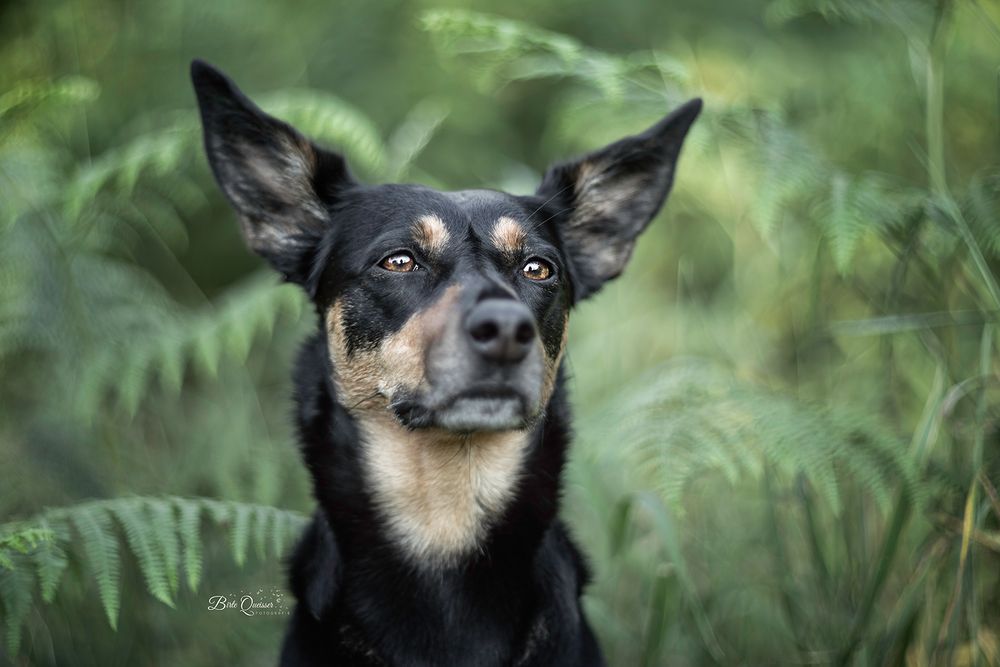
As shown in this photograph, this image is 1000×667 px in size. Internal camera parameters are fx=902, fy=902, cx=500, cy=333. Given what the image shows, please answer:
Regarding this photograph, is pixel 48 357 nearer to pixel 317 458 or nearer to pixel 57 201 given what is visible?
pixel 57 201

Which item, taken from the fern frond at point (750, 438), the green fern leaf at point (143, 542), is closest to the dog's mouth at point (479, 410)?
the fern frond at point (750, 438)

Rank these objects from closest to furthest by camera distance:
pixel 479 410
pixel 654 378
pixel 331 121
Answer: pixel 479 410
pixel 331 121
pixel 654 378

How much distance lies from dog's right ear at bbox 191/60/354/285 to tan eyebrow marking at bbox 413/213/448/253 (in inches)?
19.9

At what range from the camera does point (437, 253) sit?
3.02 metres

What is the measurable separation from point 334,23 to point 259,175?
471cm

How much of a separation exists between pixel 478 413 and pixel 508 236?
0.72m

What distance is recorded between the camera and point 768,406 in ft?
11.9

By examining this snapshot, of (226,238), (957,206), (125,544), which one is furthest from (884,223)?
(226,238)

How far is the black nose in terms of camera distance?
2568 millimetres

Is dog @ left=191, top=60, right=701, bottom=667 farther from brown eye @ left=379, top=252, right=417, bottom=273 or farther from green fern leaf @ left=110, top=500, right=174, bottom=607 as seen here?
green fern leaf @ left=110, top=500, right=174, bottom=607

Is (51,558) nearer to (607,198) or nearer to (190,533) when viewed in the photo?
(190,533)

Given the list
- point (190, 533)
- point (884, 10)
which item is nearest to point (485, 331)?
point (190, 533)

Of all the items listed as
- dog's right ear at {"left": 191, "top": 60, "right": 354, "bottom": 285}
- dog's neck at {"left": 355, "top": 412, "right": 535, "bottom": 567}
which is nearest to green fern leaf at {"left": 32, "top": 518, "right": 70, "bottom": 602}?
dog's neck at {"left": 355, "top": 412, "right": 535, "bottom": 567}
